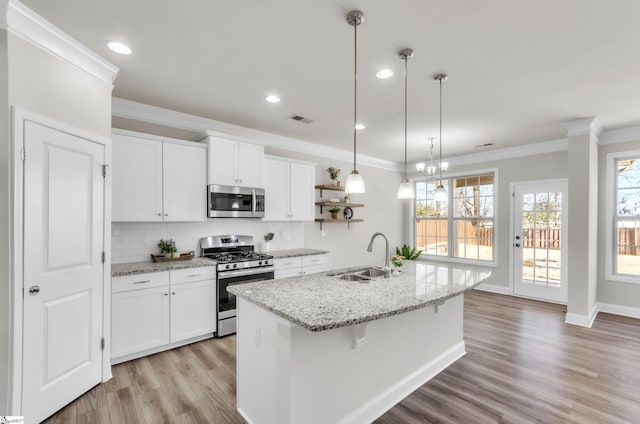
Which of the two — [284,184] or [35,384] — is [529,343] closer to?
[284,184]

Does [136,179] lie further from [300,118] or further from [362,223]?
[362,223]

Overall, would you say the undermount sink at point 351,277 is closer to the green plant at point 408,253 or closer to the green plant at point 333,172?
the green plant at point 333,172

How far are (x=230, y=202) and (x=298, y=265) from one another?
127 centimetres

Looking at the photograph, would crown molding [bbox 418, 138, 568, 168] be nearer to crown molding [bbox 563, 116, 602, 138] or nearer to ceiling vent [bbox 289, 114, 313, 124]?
crown molding [bbox 563, 116, 602, 138]

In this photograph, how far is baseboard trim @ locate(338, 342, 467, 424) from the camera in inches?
81.5

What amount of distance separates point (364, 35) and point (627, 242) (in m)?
4.96

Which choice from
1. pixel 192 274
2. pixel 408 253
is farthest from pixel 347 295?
pixel 408 253

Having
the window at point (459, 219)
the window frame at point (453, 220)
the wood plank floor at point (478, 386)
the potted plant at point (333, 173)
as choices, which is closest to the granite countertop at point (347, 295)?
the wood plank floor at point (478, 386)

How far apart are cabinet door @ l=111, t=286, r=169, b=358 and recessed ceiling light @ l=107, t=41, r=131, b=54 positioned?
2.10 metres

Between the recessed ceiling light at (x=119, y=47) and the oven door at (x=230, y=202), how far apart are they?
1.61m

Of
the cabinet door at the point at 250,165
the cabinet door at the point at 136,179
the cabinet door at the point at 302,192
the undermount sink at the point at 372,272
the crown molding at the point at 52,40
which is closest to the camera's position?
the crown molding at the point at 52,40

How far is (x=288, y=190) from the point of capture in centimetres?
452

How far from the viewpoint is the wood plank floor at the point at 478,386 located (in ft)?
7.09

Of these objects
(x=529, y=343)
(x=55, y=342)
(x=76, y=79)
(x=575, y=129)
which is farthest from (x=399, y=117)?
(x=55, y=342)
